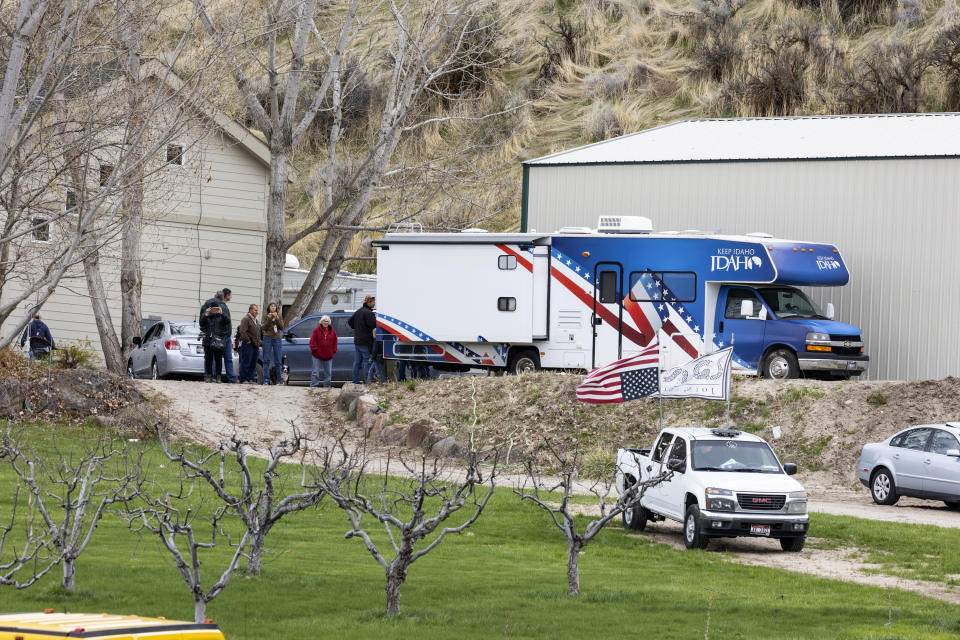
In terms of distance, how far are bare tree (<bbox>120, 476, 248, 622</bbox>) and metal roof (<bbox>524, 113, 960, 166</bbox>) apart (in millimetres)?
17048

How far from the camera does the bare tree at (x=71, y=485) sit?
1264 centimetres

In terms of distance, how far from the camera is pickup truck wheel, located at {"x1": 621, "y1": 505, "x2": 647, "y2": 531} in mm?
19969

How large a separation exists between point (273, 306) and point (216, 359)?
8.52ft

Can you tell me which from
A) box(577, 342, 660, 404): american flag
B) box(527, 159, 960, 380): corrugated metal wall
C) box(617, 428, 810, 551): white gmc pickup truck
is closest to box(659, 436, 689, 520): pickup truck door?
box(617, 428, 810, 551): white gmc pickup truck

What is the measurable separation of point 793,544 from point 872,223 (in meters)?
14.0

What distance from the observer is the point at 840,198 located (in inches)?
→ 1228

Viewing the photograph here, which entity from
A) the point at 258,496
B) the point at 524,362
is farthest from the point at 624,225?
the point at 258,496

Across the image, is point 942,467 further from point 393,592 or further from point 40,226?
point 40,226

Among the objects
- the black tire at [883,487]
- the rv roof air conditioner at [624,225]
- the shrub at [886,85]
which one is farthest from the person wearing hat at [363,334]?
the shrub at [886,85]

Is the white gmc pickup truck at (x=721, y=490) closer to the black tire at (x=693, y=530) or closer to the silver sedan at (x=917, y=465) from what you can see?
the black tire at (x=693, y=530)

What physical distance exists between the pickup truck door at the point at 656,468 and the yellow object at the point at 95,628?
515 inches

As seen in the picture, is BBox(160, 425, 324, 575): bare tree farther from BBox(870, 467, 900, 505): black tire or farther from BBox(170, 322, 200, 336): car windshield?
BBox(170, 322, 200, 336): car windshield

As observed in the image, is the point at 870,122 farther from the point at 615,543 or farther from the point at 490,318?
the point at 615,543

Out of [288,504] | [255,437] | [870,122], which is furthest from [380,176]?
[288,504]
